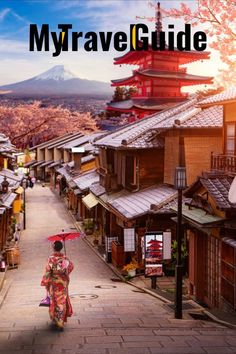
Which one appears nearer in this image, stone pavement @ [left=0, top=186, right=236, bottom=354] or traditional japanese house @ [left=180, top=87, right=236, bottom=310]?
stone pavement @ [left=0, top=186, right=236, bottom=354]

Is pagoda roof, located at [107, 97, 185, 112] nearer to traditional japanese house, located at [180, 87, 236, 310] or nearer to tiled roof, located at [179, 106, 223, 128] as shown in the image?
tiled roof, located at [179, 106, 223, 128]

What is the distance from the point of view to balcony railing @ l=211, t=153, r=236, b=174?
14.9 metres

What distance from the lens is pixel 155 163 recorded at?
2370 centimetres

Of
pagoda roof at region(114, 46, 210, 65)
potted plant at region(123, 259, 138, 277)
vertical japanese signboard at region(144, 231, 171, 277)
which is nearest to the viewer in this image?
vertical japanese signboard at region(144, 231, 171, 277)

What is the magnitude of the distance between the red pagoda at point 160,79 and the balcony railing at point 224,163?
1117 inches

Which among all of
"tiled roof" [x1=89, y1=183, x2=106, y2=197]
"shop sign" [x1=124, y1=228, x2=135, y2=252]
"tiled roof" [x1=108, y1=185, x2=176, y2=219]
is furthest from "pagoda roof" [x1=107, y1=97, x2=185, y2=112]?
"shop sign" [x1=124, y1=228, x2=135, y2=252]

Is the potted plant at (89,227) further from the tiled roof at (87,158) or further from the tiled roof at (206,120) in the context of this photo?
the tiled roof at (206,120)

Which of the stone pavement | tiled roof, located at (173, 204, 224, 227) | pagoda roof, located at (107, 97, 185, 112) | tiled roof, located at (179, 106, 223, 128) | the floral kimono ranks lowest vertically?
the stone pavement

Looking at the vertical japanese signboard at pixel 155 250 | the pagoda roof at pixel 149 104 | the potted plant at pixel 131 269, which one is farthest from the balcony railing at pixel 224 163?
the pagoda roof at pixel 149 104

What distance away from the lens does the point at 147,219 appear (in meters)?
20.4

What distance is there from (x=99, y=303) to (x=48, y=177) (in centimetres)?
6838

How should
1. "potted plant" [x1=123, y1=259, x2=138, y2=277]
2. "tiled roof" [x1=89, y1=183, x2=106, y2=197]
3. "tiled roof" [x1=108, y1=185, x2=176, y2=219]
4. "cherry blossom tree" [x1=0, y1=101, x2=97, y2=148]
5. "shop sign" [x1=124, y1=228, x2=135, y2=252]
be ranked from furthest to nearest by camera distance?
"cherry blossom tree" [x1=0, y1=101, x2=97, y2=148], "tiled roof" [x1=89, y1=183, x2=106, y2=197], "potted plant" [x1=123, y1=259, x2=138, y2=277], "shop sign" [x1=124, y1=228, x2=135, y2=252], "tiled roof" [x1=108, y1=185, x2=176, y2=219]

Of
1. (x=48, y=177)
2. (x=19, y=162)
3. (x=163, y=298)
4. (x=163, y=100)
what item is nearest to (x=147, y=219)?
(x=163, y=298)

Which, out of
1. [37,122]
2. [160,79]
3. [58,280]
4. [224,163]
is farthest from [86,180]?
[37,122]
